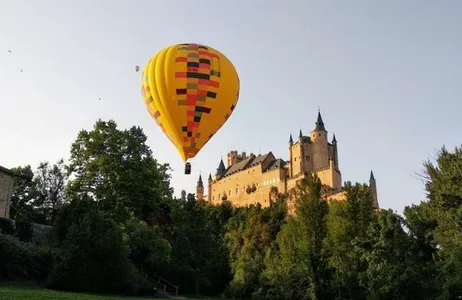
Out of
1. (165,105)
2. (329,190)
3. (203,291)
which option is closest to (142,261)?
(203,291)

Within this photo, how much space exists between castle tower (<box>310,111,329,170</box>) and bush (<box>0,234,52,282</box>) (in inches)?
3110

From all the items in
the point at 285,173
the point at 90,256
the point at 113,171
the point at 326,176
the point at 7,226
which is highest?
the point at 285,173

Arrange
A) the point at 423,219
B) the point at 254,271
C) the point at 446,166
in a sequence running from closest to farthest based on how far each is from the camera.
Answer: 1. the point at 446,166
2. the point at 423,219
3. the point at 254,271

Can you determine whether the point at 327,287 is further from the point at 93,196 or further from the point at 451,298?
the point at 93,196

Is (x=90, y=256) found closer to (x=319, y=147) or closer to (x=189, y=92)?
(x=189, y=92)

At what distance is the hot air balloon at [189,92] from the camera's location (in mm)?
20406

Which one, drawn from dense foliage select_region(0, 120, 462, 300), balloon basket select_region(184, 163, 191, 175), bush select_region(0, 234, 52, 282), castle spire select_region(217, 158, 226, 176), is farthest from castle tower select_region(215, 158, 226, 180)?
balloon basket select_region(184, 163, 191, 175)

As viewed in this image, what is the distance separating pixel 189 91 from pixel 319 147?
282 ft

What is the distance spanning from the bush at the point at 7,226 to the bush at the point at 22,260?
8.84 feet

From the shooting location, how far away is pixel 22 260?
87.4 feet

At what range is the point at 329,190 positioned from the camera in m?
91.4

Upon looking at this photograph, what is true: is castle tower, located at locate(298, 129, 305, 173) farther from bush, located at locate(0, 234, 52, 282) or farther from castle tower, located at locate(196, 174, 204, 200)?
bush, located at locate(0, 234, 52, 282)

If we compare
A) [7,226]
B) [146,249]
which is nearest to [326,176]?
[146,249]

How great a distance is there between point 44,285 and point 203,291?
74.7ft
